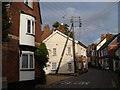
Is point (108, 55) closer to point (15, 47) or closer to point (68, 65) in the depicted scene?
point (68, 65)

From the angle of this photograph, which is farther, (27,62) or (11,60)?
(27,62)

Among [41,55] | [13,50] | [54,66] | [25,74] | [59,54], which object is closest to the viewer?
[13,50]

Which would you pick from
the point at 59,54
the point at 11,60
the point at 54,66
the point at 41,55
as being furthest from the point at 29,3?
the point at 54,66

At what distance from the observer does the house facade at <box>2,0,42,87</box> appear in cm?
1323

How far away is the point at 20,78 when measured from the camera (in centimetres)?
1435

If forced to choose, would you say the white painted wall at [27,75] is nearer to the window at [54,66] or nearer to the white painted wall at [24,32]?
the white painted wall at [24,32]

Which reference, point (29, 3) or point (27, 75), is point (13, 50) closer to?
point (27, 75)

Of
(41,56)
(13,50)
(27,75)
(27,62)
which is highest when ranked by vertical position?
(13,50)

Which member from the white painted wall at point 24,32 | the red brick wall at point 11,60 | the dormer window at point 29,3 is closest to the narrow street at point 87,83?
the red brick wall at point 11,60

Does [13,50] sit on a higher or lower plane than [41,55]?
higher

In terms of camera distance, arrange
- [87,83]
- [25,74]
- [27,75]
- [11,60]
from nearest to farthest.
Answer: [11,60] < [25,74] < [27,75] < [87,83]

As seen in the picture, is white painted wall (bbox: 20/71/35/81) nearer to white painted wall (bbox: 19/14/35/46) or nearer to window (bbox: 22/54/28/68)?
window (bbox: 22/54/28/68)

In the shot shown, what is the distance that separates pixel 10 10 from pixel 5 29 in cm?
546

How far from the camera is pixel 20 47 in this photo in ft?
48.1
